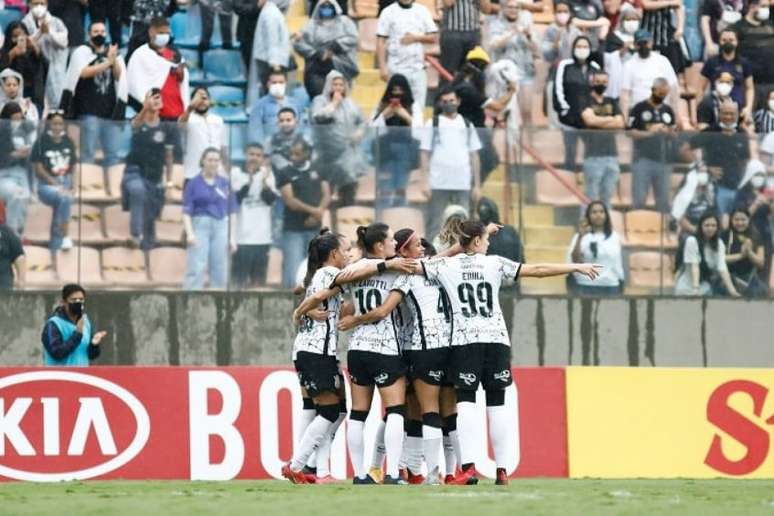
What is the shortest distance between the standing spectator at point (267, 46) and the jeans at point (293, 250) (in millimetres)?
3002

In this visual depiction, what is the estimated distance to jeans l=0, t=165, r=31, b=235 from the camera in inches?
817

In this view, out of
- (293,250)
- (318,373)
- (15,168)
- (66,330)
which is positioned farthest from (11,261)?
(318,373)

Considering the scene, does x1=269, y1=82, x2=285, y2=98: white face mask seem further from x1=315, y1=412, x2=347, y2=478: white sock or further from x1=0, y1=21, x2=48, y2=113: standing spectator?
x1=315, y1=412, x2=347, y2=478: white sock

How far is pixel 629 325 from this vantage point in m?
22.9

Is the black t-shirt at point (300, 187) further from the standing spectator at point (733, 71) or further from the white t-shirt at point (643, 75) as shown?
the standing spectator at point (733, 71)

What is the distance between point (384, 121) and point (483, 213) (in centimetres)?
190

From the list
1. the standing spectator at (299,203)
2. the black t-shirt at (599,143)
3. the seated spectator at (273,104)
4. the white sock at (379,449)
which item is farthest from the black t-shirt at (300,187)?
the white sock at (379,449)

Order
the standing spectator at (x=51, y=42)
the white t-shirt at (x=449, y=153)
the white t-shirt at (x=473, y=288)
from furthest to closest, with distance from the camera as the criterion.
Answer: the standing spectator at (x=51, y=42), the white t-shirt at (x=449, y=153), the white t-shirt at (x=473, y=288)

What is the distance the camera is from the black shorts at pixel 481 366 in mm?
15578

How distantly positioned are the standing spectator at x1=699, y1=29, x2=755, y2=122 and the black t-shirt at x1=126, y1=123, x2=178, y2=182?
7.84 metres

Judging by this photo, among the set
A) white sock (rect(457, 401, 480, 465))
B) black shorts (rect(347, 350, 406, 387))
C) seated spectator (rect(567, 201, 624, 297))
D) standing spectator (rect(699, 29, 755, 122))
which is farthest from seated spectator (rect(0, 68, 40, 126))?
standing spectator (rect(699, 29, 755, 122))

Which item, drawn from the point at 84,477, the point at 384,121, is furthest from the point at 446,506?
the point at 384,121

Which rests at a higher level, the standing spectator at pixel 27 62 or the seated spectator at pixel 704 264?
the standing spectator at pixel 27 62

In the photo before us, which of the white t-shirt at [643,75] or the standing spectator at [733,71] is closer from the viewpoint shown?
the white t-shirt at [643,75]
